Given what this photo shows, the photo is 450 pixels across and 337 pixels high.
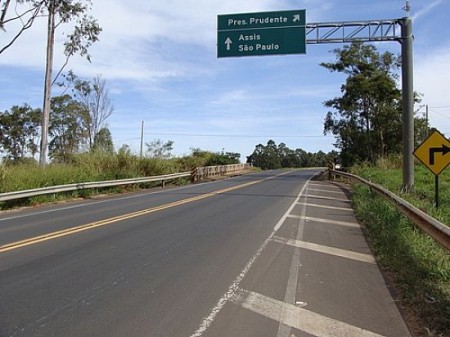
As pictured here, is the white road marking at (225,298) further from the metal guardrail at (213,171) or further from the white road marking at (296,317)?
the metal guardrail at (213,171)

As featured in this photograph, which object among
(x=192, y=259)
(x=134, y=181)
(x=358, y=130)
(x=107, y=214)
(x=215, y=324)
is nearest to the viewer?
(x=215, y=324)

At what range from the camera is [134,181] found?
2617cm

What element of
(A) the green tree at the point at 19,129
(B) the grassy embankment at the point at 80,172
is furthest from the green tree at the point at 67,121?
(B) the grassy embankment at the point at 80,172

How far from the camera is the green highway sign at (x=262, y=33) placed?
74.2 feet

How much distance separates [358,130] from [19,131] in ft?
138

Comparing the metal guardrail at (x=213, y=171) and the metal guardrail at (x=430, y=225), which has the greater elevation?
the metal guardrail at (x=213, y=171)

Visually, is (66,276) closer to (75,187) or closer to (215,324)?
(215,324)

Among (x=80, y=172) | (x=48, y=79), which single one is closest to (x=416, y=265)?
(x=80, y=172)

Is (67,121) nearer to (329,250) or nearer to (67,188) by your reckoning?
(67,188)

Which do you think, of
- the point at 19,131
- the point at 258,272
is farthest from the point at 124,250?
the point at 19,131

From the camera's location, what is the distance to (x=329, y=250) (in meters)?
9.27

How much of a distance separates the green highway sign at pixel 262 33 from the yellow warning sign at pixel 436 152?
388 inches

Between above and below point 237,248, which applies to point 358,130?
above

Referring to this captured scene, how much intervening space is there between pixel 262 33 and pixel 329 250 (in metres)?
16.0
